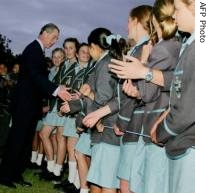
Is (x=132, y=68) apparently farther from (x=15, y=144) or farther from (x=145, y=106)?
(x=15, y=144)

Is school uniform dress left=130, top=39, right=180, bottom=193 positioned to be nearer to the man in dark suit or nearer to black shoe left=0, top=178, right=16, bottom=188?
the man in dark suit

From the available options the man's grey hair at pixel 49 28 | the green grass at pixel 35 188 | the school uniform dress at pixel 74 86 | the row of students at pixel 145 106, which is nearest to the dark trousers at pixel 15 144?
the green grass at pixel 35 188

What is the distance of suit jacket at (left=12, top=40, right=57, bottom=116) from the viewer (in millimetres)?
6617

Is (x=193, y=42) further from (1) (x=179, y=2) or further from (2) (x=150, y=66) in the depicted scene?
(2) (x=150, y=66)

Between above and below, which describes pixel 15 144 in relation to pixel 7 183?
above

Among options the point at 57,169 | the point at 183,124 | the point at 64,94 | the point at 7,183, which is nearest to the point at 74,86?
the point at 64,94

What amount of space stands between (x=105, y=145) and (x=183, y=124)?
1784 mm

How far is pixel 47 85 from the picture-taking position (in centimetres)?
661

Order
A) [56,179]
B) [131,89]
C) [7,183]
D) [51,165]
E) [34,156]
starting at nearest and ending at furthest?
[131,89] → [7,183] → [56,179] → [51,165] → [34,156]

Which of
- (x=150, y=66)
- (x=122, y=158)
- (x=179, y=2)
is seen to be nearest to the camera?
(x=179, y=2)

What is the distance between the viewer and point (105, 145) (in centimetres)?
432

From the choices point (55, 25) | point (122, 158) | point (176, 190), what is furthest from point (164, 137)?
point (55, 25)
